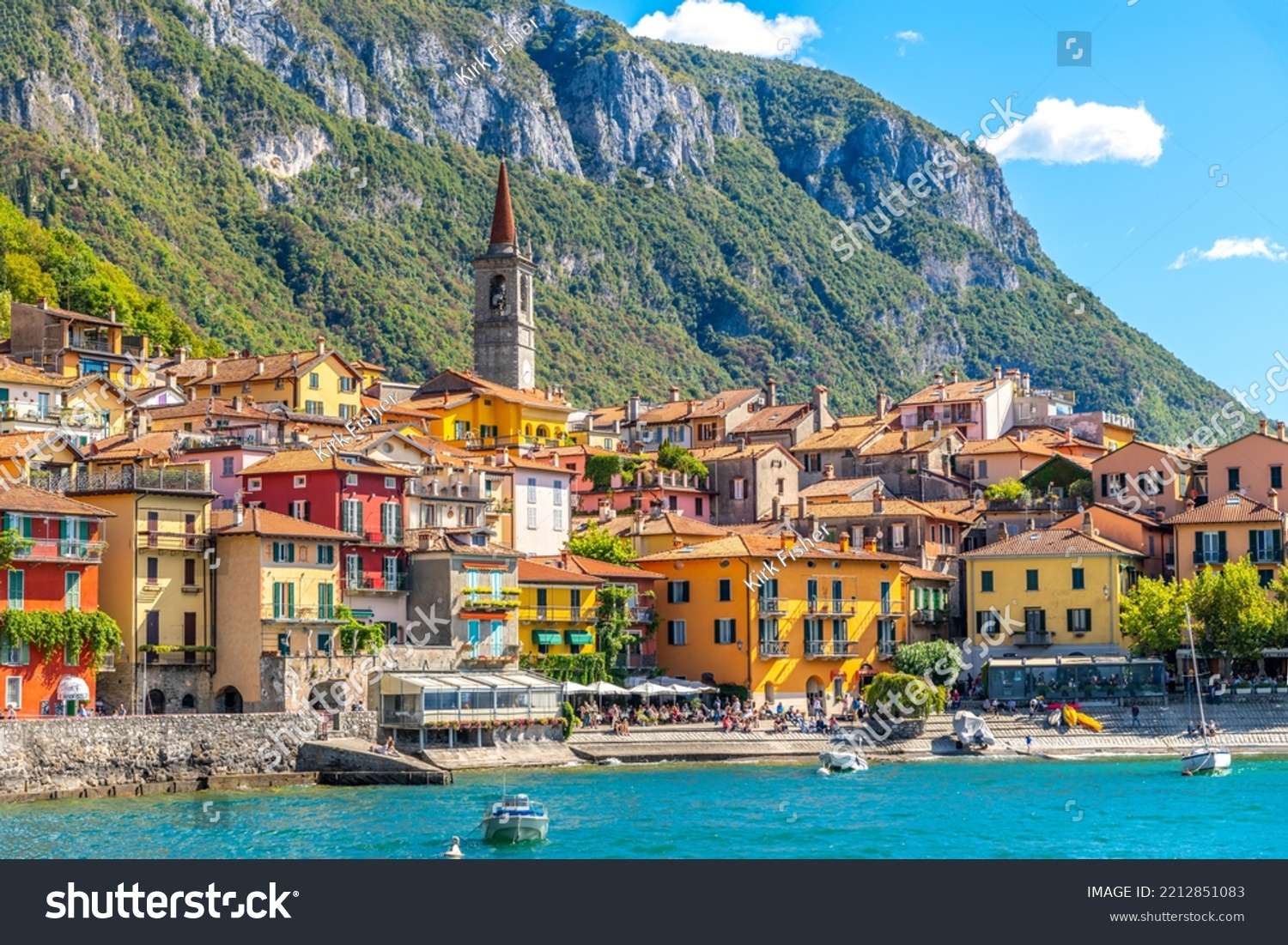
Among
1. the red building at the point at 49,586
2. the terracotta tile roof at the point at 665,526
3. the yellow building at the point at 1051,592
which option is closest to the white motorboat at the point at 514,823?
the red building at the point at 49,586

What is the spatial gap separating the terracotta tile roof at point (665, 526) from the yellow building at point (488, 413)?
19795 mm

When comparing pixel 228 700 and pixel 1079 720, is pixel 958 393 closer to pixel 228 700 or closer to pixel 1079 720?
pixel 1079 720

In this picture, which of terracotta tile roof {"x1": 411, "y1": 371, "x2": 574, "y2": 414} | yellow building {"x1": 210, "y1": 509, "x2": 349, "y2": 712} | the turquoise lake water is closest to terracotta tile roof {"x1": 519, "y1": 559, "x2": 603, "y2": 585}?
yellow building {"x1": 210, "y1": 509, "x2": 349, "y2": 712}

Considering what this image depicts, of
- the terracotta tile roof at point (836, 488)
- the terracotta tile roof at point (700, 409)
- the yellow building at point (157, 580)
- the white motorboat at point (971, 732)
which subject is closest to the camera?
the yellow building at point (157, 580)

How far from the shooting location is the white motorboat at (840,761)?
238ft

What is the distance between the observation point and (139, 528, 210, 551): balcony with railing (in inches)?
2852

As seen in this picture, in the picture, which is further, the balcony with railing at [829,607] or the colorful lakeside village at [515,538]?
the balcony with railing at [829,607]

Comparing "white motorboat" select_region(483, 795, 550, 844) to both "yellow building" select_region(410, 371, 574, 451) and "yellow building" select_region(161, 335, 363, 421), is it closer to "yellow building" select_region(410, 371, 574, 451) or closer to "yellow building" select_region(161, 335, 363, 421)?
"yellow building" select_region(161, 335, 363, 421)

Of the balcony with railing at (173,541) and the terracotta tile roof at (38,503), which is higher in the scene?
the terracotta tile roof at (38,503)

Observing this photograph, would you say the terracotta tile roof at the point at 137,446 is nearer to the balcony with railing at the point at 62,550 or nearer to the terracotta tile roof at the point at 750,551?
the balcony with railing at the point at 62,550

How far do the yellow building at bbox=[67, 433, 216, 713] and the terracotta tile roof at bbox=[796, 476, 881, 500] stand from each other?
43683 millimetres

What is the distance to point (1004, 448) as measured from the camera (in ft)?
395
